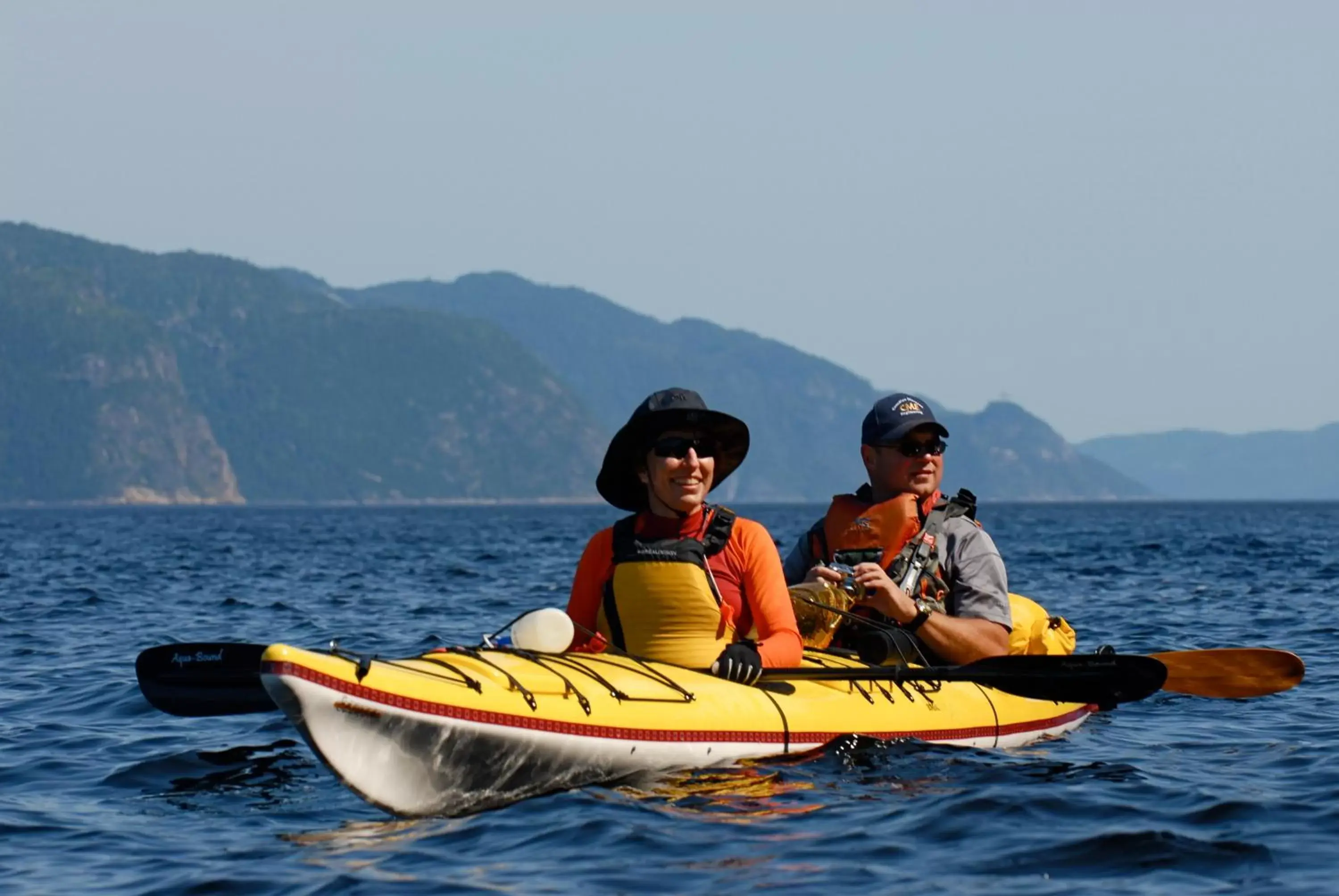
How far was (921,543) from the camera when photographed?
9883 millimetres

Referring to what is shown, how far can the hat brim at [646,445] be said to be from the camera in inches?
337

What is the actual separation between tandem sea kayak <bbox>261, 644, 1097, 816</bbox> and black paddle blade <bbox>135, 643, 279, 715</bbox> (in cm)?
175

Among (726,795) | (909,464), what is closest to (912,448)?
(909,464)

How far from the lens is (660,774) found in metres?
8.59

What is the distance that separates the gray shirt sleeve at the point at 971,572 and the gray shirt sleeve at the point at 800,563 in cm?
83

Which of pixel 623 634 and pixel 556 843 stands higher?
pixel 623 634

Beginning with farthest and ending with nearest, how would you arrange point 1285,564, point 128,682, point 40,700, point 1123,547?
point 1123,547 < point 1285,564 < point 128,682 < point 40,700

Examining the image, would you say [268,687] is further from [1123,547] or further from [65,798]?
[1123,547]

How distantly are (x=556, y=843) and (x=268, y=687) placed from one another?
4.70ft

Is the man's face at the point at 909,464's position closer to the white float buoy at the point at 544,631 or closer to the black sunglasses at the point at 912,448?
the black sunglasses at the point at 912,448

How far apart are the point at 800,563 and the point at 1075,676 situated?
175 cm

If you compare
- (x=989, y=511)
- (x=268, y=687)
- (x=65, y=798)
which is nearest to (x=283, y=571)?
(x=65, y=798)

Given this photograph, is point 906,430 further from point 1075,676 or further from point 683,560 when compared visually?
point 683,560

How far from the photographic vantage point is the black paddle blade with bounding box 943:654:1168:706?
9.60 meters
